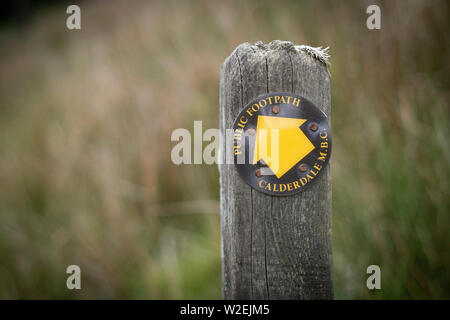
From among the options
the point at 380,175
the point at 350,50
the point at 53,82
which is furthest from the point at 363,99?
the point at 53,82

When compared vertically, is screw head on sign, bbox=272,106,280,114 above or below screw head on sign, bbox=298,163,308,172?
above

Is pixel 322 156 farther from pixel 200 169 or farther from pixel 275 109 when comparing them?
pixel 200 169

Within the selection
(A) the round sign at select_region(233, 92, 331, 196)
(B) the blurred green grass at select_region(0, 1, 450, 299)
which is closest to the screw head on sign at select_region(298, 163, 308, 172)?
(A) the round sign at select_region(233, 92, 331, 196)

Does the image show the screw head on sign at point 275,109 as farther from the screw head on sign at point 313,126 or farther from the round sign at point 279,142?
the screw head on sign at point 313,126

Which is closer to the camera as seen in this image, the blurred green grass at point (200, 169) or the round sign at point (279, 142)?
the round sign at point (279, 142)

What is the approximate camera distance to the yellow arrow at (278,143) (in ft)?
2.85

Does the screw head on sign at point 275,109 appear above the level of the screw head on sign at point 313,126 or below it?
above

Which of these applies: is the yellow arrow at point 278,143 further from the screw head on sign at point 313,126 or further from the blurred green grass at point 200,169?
the blurred green grass at point 200,169

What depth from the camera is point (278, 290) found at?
0.90 m

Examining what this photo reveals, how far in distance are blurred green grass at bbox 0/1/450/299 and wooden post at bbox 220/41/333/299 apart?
1.02 metres

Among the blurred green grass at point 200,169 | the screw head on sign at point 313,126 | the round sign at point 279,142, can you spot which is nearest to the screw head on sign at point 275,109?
the round sign at point 279,142

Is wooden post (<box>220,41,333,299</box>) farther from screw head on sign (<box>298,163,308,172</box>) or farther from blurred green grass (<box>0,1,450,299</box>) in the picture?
blurred green grass (<box>0,1,450,299</box>)

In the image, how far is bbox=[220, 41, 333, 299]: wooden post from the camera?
2.88 feet

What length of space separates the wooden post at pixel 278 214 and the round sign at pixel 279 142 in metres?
0.02
